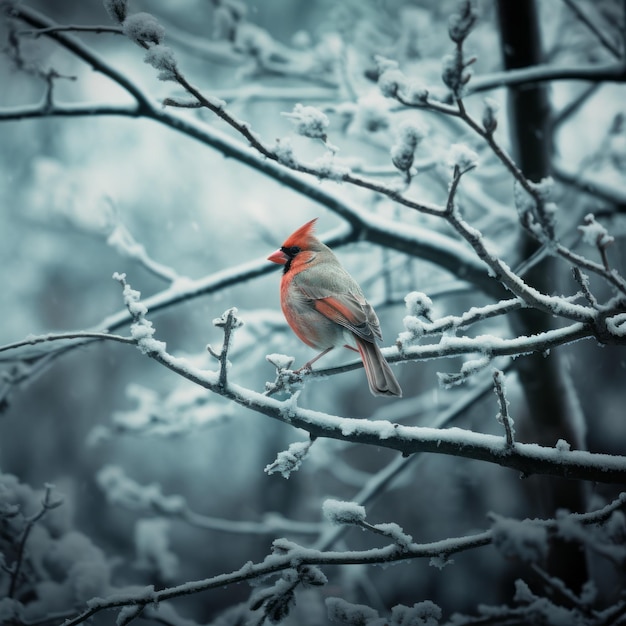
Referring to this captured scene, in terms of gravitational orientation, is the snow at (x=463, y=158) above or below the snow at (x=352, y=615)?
above

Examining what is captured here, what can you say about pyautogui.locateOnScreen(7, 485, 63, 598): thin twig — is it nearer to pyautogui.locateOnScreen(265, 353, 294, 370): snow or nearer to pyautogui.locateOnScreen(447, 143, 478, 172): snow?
pyautogui.locateOnScreen(265, 353, 294, 370): snow

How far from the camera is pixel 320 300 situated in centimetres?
250

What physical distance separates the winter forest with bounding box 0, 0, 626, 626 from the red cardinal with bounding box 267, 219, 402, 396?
39 millimetres

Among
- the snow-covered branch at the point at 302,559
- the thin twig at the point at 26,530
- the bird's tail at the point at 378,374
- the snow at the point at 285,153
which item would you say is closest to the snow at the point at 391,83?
the snow at the point at 285,153

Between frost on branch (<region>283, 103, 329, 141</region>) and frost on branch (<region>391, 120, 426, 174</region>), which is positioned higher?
frost on branch (<region>283, 103, 329, 141</region>)

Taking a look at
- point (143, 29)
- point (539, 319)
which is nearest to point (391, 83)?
point (143, 29)

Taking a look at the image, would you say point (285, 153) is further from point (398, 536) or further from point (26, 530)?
point (26, 530)

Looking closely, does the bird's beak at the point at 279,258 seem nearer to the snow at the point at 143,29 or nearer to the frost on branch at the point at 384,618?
the snow at the point at 143,29

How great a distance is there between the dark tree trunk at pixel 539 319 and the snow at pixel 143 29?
2.35 meters

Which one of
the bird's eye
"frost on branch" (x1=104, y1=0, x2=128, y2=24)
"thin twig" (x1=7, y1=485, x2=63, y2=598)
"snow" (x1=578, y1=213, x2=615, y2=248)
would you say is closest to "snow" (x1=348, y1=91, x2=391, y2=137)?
the bird's eye

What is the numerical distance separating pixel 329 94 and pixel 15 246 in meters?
6.94

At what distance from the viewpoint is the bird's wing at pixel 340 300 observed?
90.0 inches

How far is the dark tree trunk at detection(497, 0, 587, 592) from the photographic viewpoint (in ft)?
10.5

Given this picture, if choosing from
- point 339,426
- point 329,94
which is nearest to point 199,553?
point 329,94
